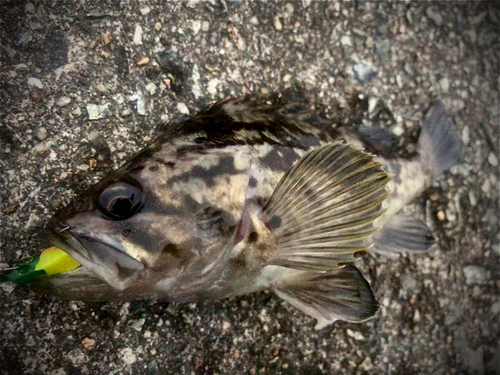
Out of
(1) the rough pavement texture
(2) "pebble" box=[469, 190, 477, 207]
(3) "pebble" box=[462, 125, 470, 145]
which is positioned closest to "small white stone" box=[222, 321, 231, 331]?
(1) the rough pavement texture

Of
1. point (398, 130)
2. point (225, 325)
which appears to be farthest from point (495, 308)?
point (225, 325)

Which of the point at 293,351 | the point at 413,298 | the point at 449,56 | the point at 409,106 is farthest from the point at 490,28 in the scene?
the point at 293,351

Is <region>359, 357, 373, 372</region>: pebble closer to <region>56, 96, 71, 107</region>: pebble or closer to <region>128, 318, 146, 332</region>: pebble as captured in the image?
<region>128, 318, 146, 332</region>: pebble

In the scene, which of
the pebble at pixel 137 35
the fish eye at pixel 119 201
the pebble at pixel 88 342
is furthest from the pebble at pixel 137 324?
the pebble at pixel 137 35

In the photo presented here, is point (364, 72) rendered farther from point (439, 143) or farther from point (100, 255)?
point (100, 255)

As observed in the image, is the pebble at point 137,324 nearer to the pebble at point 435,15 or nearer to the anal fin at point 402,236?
the anal fin at point 402,236

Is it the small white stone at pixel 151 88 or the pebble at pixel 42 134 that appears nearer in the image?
the pebble at pixel 42 134

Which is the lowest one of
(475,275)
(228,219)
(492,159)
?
(228,219)
